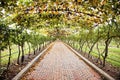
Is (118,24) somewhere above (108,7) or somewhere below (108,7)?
below

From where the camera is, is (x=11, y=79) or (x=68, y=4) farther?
(x=68, y=4)

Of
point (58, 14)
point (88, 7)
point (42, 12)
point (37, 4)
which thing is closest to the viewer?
point (37, 4)

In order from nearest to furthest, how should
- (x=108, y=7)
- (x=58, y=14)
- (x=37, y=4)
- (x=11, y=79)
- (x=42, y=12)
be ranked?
(x=11, y=79), (x=108, y=7), (x=37, y=4), (x=42, y=12), (x=58, y=14)

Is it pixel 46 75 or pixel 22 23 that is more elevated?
pixel 22 23

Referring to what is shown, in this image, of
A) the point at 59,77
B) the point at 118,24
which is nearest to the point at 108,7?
the point at 118,24

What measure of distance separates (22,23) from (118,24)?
535 centimetres

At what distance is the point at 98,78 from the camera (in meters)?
8.95

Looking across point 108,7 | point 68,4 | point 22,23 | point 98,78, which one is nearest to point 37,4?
point 68,4

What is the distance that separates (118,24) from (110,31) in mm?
587

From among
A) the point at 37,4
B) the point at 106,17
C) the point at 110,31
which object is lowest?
the point at 110,31

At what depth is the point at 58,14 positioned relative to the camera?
1163 cm

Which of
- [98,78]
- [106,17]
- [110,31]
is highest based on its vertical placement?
[106,17]

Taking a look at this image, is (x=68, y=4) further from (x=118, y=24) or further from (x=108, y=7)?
Result: (x=118, y=24)

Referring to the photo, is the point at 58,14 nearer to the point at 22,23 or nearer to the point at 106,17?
the point at 22,23
